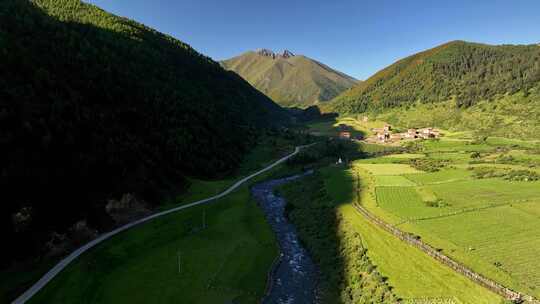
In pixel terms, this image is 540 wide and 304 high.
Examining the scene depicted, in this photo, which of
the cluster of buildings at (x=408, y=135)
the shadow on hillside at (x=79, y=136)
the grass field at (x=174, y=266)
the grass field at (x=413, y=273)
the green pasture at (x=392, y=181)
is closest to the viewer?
the grass field at (x=413, y=273)

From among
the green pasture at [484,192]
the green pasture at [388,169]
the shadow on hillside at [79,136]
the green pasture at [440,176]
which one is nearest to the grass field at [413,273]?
the green pasture at [484,192]

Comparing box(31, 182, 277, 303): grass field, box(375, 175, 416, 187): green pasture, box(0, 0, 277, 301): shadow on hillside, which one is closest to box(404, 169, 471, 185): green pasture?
box(375, 175, 416, 187): green pasture

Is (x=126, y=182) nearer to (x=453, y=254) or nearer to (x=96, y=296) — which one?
(x=96, y=296)

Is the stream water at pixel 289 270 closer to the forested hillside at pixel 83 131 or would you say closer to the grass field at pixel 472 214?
the grass field at pixel 472 214

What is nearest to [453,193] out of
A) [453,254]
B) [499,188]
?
[499,188]

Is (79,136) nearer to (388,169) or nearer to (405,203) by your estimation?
(405,203)

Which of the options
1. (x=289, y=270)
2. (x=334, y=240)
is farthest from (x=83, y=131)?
(x=334, y=240)
